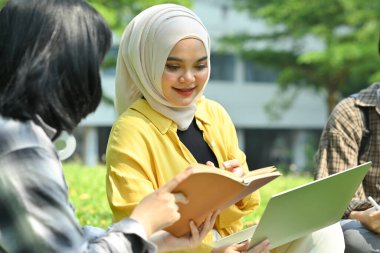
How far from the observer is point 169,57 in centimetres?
256

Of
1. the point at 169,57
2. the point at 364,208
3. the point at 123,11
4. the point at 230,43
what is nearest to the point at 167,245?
the point at 169,57

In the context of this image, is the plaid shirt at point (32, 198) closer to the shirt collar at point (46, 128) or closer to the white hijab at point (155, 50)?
the shirt collar at point (46, 128)

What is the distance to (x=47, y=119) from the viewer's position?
165 cm

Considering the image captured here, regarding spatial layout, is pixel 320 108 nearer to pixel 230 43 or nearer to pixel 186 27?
pixel 230 43

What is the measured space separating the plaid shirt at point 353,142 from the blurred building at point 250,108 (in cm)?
1843

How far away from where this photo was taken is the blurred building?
76.6 ft

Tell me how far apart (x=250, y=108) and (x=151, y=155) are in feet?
75.4

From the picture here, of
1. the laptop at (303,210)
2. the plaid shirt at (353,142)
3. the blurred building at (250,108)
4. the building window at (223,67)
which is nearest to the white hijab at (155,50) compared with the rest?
the laptop at (303,210)

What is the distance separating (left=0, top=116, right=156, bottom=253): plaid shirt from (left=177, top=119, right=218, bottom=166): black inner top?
1.12m

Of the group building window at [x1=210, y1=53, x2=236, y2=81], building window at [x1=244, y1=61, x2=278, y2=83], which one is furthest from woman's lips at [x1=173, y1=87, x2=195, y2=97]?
building window at [x1=244, y1=61, x2=278, y2=83]

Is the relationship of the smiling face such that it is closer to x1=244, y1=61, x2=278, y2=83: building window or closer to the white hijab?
the white hijab

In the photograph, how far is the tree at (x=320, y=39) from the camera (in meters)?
16.0

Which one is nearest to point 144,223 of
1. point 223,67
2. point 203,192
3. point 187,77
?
point 203,192

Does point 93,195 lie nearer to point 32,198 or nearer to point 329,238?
point 329,238
